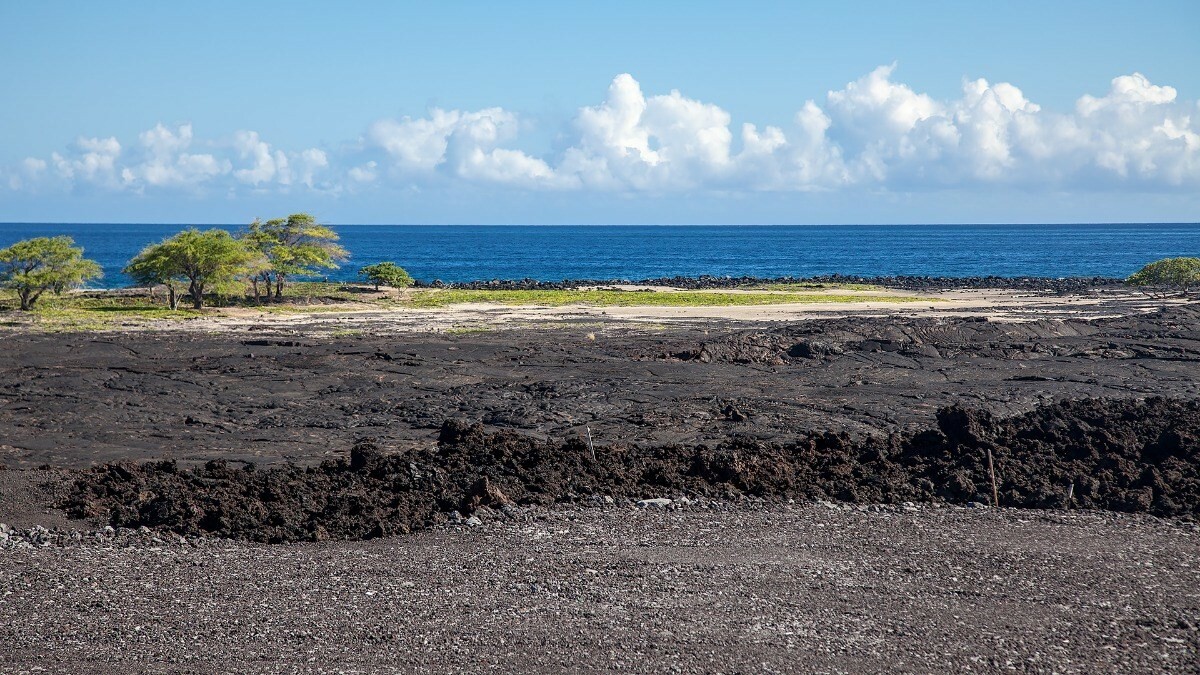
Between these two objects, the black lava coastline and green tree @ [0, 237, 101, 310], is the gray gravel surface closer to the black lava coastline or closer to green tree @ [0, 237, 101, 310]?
green tree @ [0, 237, 101, 310]

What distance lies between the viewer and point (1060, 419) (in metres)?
20.4

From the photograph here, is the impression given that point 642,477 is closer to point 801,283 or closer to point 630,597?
point 630,597

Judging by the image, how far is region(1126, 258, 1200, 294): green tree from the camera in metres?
59.7

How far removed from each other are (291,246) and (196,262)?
960 centimetres

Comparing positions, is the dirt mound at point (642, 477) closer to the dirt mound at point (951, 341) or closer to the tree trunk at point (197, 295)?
the dirt mound at point (951, 341)

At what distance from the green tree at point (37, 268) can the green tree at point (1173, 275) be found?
5387 centimetres

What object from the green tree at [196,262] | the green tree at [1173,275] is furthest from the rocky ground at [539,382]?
the green tree at [1173,275]

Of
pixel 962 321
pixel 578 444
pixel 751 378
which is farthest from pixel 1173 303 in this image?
pixel 578 444

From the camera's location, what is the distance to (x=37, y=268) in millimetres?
44500

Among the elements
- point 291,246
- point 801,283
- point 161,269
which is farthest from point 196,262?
point 801,283

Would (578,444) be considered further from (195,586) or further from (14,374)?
(14,374)

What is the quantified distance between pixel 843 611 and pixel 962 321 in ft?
97.6

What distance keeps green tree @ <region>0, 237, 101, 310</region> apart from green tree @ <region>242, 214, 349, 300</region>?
7.53 meters

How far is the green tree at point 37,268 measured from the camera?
143 feet
